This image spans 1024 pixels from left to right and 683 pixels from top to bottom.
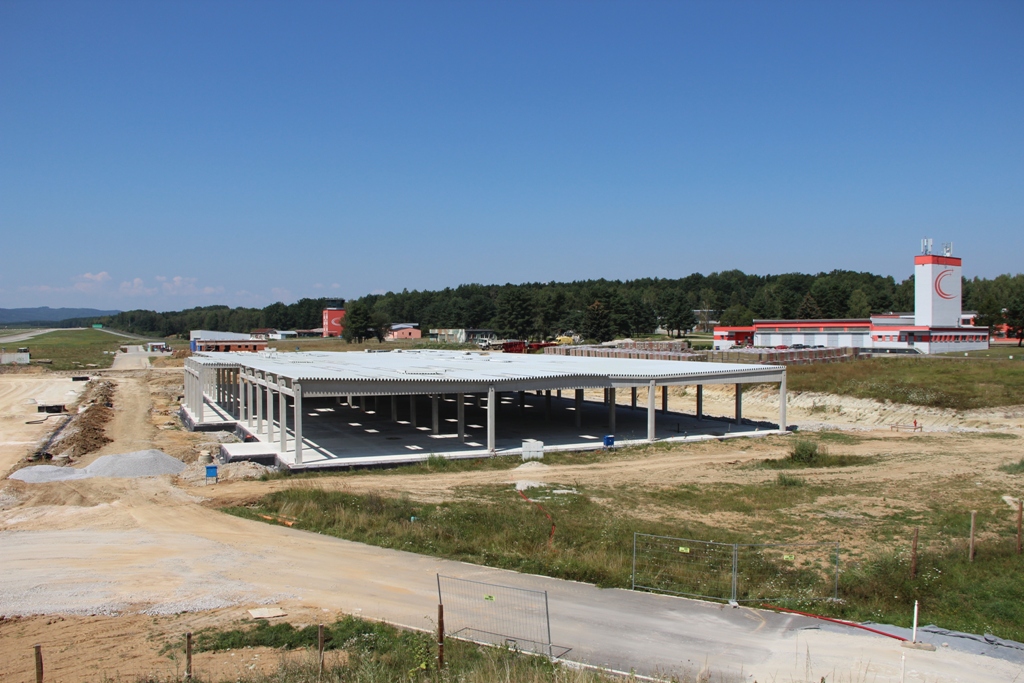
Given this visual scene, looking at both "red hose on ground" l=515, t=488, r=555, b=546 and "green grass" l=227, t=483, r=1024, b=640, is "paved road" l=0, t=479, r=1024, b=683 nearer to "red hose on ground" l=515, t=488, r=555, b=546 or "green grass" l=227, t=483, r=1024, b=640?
"green grass" l=227, t=483, r=1024, b=640

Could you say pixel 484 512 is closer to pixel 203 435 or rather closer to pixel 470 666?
pixel 470 666

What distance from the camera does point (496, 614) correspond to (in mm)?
13695

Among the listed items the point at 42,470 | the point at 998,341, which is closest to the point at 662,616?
the point at 42,470

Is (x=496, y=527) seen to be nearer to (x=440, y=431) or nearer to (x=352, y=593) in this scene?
(x=352, y=593)

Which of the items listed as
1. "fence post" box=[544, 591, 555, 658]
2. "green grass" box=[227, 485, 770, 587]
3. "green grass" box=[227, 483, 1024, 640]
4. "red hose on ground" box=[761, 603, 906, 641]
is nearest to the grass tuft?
"green grass" box=[227, 483, 1024, 640]

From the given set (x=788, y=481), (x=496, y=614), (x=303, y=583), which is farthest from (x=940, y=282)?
Result: (x=303, y=583)

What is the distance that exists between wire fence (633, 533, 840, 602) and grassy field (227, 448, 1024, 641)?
31 centimetres

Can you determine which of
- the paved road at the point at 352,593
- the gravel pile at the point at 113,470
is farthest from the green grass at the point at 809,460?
the gravel pile at the point at 113,470

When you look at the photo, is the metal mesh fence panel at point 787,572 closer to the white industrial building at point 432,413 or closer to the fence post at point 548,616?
the fence post at point 548,616

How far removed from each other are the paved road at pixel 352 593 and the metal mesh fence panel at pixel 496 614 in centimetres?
28

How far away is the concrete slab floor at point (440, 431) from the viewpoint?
32.8 meters

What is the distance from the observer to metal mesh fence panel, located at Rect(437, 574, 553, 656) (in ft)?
41.1

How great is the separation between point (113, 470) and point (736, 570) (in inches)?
967

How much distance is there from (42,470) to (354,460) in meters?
12.2
